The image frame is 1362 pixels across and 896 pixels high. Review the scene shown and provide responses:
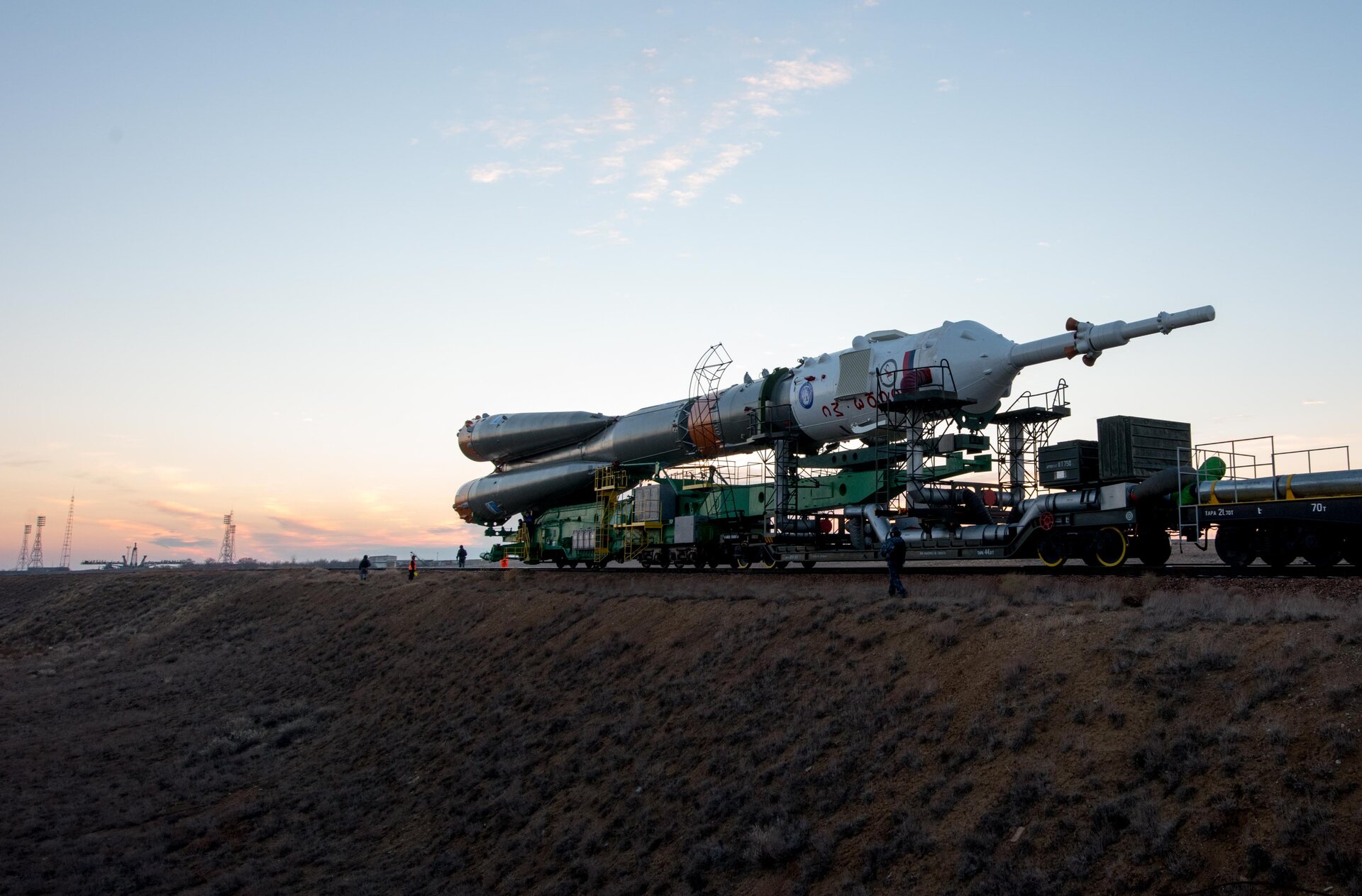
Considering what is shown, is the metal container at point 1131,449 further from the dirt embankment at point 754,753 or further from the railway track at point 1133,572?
the dirt embankment at point 754,753

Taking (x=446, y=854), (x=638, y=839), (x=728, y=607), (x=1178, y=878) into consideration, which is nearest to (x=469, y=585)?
(x=728, y=607)

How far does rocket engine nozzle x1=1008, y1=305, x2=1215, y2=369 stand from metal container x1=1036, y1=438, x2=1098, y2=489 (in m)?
2.41

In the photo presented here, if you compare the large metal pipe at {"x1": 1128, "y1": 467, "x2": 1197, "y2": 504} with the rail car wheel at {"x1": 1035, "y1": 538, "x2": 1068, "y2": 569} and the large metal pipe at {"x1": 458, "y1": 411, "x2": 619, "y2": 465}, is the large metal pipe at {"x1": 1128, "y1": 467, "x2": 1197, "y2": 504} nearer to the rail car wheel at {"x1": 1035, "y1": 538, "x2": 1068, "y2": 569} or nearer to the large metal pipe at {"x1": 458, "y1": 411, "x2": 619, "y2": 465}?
the rail car wheel at {"x1": 1035, "y1": 538, "x2": 1068, "y2": 569}

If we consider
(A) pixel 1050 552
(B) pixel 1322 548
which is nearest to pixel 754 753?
(A) pixel 1050 552

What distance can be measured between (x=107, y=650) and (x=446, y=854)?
3335 cm

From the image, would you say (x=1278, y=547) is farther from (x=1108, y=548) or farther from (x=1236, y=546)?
(x=1108, y=548)

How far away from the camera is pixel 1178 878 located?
7.23 meters

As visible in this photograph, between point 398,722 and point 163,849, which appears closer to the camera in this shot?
point 163,849

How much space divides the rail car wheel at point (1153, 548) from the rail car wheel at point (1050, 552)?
1.48m

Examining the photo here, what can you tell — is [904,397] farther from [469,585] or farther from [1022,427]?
[469,585]

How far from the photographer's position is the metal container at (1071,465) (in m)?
19.6

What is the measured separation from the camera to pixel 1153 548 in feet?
63.4

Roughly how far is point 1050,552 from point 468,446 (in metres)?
29.3

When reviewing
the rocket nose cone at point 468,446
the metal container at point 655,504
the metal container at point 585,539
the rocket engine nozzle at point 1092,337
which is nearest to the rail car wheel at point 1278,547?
the rocket engine nozzle at point 1092,337
